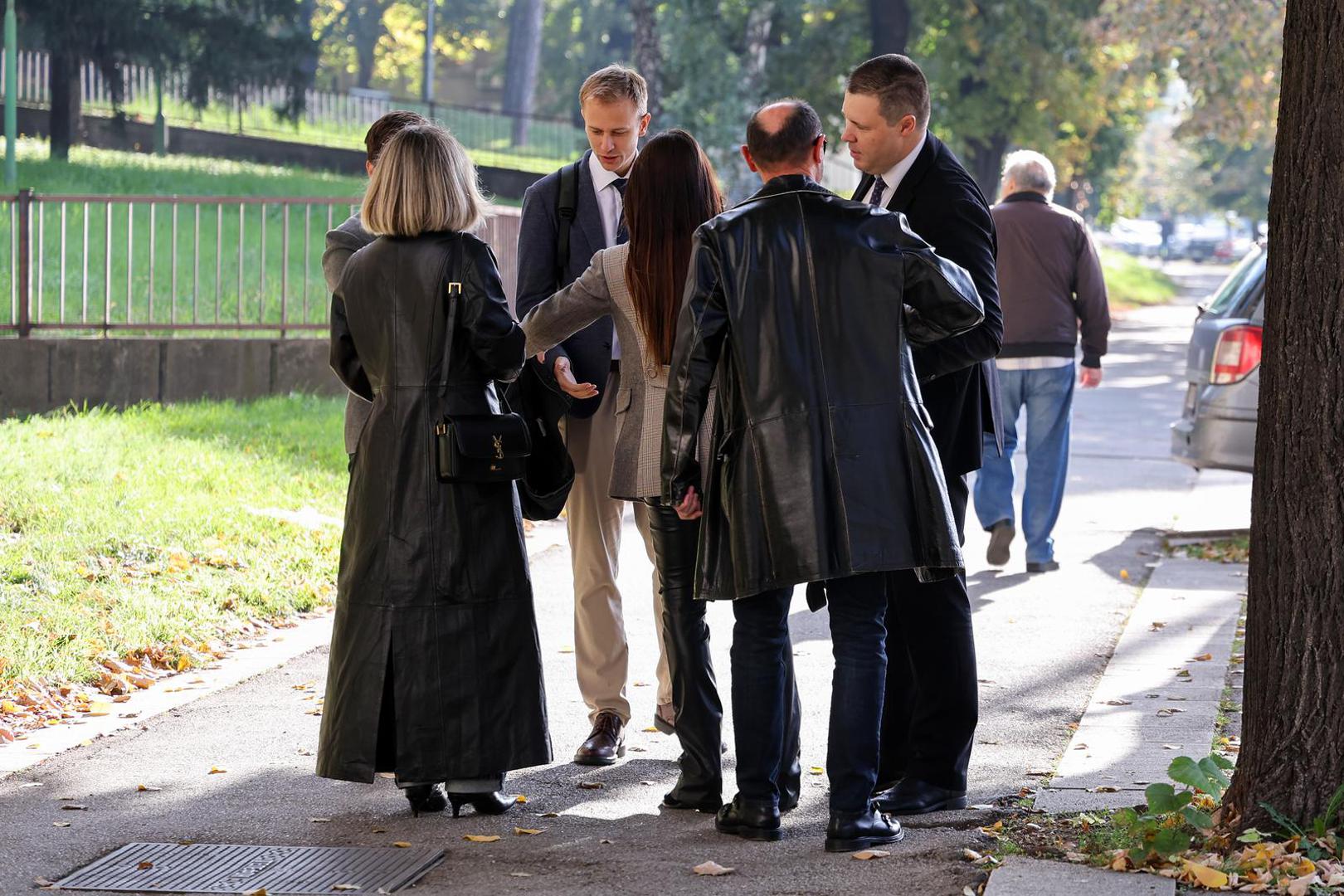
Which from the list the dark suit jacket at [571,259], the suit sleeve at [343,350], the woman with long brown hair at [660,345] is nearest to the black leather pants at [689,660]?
the woman with long brown hair at [660,345]

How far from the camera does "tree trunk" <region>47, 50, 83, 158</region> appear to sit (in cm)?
3006

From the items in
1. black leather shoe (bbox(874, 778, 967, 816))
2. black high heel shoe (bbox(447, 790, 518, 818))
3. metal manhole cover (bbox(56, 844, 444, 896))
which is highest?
black leather shoe (bbox(874, 778, 967, 816))

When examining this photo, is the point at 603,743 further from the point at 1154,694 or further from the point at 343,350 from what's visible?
the point at 1154,694

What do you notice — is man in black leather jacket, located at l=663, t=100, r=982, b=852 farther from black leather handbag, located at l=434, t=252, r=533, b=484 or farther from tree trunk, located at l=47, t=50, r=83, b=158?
tree trunk, located at l=47, t=50, r=83, b=158

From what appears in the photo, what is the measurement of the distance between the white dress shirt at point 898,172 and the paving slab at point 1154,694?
5.54 ft

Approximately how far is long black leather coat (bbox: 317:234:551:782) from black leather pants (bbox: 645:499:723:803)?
0.42m

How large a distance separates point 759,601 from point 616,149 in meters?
1.73

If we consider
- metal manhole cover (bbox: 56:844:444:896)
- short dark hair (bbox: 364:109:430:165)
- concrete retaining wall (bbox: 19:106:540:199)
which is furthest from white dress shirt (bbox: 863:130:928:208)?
concrete retaining wall (bbox: 19:106:540:199)

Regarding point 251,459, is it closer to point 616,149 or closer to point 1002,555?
point 1002,555

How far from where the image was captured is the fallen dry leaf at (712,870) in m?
4.40

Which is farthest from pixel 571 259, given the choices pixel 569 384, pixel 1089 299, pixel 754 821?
pixel 1089 299

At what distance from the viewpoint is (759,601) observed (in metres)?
4.62

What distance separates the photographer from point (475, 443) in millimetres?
4809

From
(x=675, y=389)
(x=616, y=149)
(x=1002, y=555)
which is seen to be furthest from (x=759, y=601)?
(x=1002, y=555)
